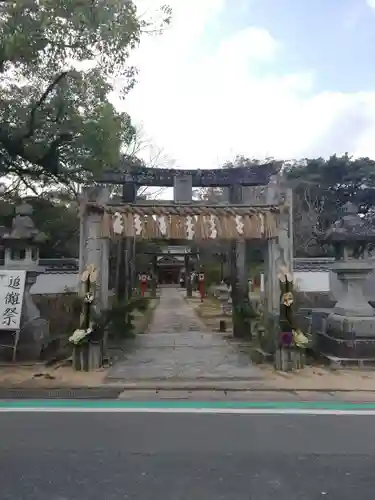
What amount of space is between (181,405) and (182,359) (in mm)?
3979

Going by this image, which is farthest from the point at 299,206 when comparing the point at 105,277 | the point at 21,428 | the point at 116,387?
the point at 21,428

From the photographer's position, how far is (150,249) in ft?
102

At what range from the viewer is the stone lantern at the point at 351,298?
10.3 m

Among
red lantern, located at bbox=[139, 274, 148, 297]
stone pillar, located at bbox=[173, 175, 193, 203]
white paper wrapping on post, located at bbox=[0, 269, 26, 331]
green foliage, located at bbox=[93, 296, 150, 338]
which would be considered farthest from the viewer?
red lantern, located at bbox=[139, 274, 148, 297]

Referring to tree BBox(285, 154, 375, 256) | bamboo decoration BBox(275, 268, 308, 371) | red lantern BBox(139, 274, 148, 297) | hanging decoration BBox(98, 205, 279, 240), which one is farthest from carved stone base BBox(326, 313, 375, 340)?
red lantern BBox(139, 274, 148, 297)

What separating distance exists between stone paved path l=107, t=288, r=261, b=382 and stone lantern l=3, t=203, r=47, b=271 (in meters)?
3.37

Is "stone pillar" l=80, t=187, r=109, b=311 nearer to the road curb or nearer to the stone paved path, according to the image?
the stone paved path

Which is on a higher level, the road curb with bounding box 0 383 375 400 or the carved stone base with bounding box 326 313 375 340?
the carved stone base with bounding box 326 313 375 340

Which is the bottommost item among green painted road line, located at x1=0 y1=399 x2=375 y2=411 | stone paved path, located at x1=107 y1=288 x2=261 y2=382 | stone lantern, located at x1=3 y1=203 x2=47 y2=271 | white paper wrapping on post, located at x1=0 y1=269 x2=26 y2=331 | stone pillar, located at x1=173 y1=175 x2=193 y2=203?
green painted road line, located at x1=0 y1=399 x2=375 y2=411

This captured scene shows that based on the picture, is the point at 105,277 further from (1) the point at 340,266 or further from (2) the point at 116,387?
(1) the point at 340,266

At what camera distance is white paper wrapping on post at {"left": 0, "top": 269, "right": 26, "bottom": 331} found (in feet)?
34.2

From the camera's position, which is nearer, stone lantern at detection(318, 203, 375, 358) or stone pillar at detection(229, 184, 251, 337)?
stone lantern at detection(318, 203, 375, 358)

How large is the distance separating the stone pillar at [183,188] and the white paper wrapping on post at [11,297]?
5319 mm

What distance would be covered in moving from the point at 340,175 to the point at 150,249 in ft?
49.2
